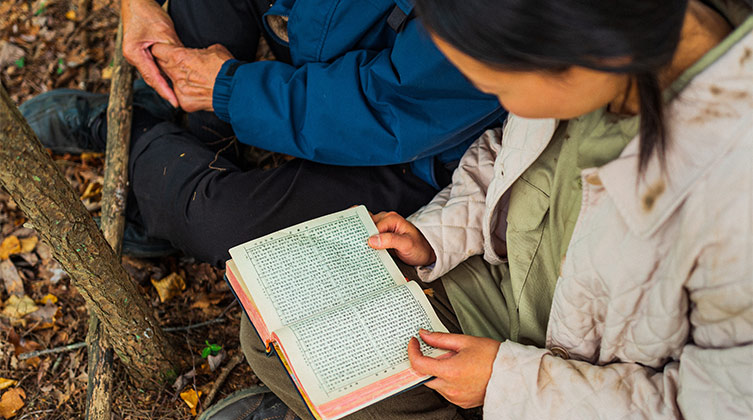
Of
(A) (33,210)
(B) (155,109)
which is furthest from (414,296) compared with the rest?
(B) (155,109)

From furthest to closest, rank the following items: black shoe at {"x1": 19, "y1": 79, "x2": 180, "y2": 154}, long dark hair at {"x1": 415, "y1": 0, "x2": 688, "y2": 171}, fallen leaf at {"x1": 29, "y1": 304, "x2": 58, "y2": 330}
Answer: black shoe at {"x1": 19, "y1": 79, "x2": 180, "y2": 154}, fallen leaf at {"x1": 29, "y1": 304, "x2": 58, "y2": 330}, long dark hair at {"x1": 415, "y1": 0, "x2": 688, "y2": 171}

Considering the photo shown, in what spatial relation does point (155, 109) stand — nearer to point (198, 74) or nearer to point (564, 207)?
point (198, 74)

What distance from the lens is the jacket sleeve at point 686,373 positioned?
3.52ft

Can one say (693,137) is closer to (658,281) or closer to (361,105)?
(658,281)

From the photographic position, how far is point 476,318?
172 cm

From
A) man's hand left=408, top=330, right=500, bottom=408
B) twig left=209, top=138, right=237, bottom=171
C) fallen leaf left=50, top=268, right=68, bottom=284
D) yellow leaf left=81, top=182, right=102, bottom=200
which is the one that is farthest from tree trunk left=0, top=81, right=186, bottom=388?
yellow leaf left=81, top=182, right=102, bottom=200

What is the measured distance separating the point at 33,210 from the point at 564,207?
4.16 feet

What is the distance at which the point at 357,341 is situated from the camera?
1509 mm

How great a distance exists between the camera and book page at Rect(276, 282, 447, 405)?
4.73ft

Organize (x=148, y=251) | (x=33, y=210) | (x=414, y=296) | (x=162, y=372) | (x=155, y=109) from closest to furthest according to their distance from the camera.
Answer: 1. (x=33, y=210)
2. (x=414, y=296)
3. (x=162, y=372)
4. (x=148, y=251)
5. (x=155, y=109)

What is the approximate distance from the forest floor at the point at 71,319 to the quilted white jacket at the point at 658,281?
121cm

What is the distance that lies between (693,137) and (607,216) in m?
0.25

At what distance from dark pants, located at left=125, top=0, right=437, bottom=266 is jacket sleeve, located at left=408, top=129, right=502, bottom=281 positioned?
27 centimetres

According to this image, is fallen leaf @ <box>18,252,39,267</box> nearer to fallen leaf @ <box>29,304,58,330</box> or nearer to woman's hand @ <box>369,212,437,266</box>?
fallen leaf @ <box>29,304,58,330</box>
